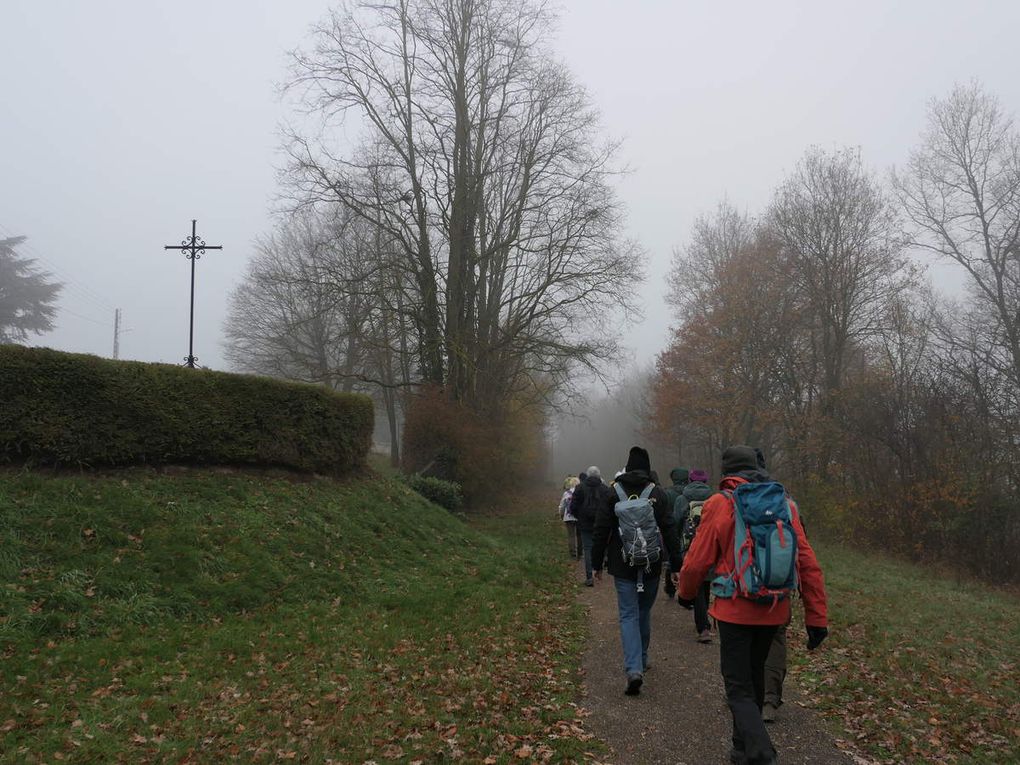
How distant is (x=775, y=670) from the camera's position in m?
5.18

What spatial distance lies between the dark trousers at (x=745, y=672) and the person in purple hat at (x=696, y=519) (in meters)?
3.47

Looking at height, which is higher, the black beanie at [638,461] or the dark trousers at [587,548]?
the black beanie at [638,461]

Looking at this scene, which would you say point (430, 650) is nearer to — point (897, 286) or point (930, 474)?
point (930, 474)

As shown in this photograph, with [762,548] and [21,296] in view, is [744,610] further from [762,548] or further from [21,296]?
[21,296]

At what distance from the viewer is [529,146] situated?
Answer: 75.2 feet

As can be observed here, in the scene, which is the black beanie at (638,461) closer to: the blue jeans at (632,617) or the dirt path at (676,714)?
the blue jeans at (632,617)

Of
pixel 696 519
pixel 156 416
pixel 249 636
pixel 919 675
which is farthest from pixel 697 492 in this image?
pixel 156 416

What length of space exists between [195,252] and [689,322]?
2234cm

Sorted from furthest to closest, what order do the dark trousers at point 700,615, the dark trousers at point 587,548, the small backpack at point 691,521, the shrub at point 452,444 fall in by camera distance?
the shrub at point 452,444
the dark trousers at point 587,548
the small backpack at point 691,521
the dark trousers at point 700,615

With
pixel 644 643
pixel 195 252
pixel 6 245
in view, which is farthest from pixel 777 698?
pixel 6 245

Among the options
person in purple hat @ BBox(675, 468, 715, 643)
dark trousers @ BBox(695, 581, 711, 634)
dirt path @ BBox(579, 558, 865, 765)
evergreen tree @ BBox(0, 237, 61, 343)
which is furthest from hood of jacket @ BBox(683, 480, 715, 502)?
evergreen tree @ BBox(0, 237, 61, 343)

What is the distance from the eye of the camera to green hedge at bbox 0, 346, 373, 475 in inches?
329

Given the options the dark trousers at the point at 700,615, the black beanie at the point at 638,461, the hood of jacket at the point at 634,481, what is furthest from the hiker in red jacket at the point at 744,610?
the dark trousers at the point at 700,615

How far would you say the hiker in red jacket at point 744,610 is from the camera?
3.88 m
